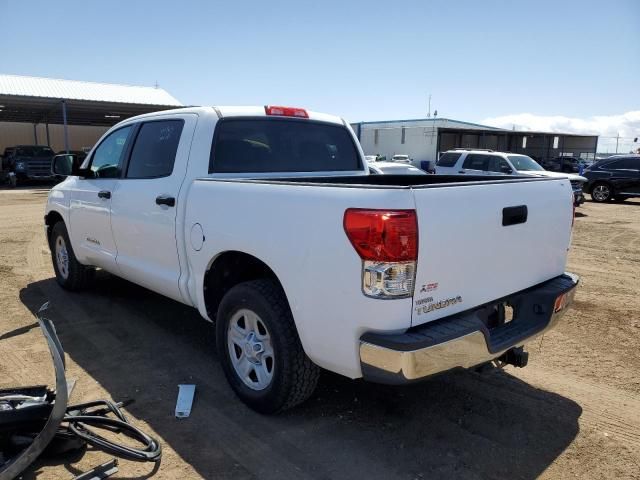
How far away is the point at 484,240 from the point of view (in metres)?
2.78

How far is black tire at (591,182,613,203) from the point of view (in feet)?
60.9

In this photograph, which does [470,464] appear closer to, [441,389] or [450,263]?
[441,389]

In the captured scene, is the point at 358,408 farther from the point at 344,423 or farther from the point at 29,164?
the point at 29,164

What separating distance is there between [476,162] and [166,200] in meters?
13.7

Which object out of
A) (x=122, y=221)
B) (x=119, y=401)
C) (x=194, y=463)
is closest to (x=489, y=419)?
(x=194, y=463)

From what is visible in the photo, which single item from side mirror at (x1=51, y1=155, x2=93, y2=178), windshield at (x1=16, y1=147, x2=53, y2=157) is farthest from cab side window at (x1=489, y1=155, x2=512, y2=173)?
windshield at (x1=16, y1=147, x2=53, y2=157)

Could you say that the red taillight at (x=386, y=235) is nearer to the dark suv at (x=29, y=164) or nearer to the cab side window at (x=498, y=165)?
the cab side window at (x=498, y=165)

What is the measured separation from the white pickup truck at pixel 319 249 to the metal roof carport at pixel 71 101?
2509 centimetres

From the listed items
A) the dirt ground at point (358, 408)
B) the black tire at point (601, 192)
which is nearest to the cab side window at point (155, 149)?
the dirt ground at point (358, 408)

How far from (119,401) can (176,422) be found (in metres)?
0.54

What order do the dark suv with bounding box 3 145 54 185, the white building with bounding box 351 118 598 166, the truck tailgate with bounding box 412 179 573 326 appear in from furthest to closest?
the white building with bounding box 351 118 598 166
the dark suv with bounding box 3 145 54 185
the truck tailgate with bounding box 412 179 573 326

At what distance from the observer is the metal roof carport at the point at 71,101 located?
27.1m

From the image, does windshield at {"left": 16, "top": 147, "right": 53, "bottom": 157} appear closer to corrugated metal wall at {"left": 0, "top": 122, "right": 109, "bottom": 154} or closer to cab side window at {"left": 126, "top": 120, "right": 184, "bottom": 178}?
corrugated metal wall at {"left": 0, "top": 122, "right": 109, "bottom": 154}

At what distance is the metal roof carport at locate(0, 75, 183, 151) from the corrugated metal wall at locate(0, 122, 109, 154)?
1411 millimetres
